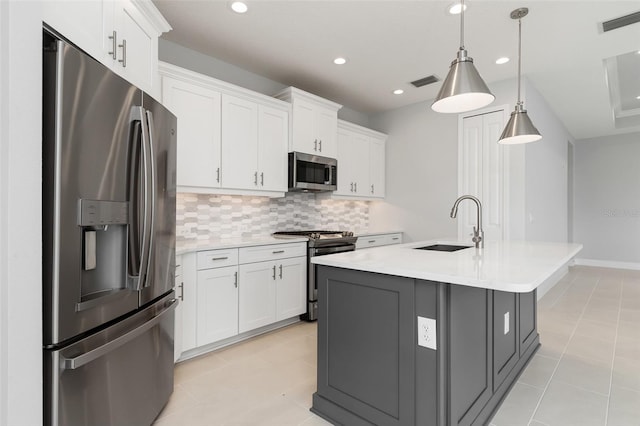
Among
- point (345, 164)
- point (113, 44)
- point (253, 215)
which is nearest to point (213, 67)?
point (253, 215)

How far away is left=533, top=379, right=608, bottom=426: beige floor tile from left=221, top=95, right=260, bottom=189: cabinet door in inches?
113

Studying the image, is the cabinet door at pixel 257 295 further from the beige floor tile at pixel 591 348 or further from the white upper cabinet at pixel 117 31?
the beige floor tile at pixel 591 348

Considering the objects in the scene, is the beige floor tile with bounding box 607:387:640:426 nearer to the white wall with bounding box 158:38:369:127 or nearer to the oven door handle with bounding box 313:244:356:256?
the oven door handle with bounding box 313:244:356:256

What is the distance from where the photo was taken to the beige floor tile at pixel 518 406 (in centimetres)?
188

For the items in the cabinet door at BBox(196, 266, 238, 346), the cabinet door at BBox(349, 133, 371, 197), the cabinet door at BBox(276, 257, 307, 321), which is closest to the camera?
the cabinet door at BBox(196, 266, 238, 346)

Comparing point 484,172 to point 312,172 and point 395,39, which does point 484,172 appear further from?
point 312,172

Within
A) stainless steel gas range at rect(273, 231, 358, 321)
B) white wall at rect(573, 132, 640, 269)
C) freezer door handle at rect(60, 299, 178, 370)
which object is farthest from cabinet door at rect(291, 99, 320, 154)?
white wall at rect(573, 132, 640, 269)

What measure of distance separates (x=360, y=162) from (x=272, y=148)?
1628 millimetres

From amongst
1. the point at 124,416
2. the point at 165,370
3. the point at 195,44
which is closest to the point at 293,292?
the point at 165,370

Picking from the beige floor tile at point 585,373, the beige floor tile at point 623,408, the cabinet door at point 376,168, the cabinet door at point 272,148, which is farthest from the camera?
the cabinet door at point 376,168

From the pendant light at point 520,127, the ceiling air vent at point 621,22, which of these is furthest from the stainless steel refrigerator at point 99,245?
the ceiling air vent at point 621,22

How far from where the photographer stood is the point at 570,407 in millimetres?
2010

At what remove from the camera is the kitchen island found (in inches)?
58.7

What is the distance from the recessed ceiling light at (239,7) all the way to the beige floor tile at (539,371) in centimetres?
346
